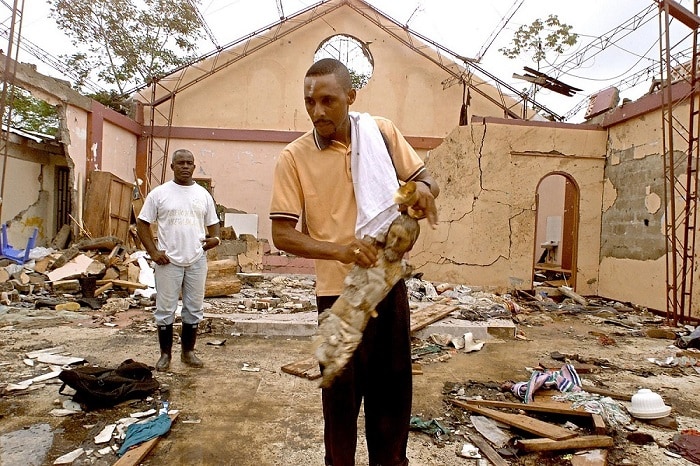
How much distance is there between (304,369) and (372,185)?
3061 mm

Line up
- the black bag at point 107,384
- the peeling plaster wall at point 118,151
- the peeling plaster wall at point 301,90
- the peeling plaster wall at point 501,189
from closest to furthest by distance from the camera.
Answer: the black bag at point 107,384
the peeling plaster wall at point 501,189
the peeling plaster wall at point 118,151
the peeling plaster wall at point 301,90

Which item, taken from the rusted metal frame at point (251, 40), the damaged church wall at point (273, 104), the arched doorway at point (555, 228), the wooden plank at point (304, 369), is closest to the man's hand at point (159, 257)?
the wooden plank at point (304, 369)

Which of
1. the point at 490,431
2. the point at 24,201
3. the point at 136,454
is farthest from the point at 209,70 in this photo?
the point at 490,431

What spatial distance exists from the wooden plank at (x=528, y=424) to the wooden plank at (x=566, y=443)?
0.07m

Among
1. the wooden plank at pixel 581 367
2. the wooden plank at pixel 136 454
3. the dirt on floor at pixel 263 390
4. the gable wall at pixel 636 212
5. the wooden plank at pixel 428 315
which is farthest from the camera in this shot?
the gable wall at pixel 636 212

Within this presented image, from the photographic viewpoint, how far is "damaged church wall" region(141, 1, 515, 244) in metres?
14.1

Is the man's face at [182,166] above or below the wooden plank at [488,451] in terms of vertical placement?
above

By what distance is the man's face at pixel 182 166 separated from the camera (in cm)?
452

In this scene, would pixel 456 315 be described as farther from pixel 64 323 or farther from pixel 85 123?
pixel 85 123

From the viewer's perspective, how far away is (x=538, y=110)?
1451cm

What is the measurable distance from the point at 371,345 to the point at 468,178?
895 centimetres

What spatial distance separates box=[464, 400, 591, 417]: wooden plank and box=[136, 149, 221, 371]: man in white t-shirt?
2.66m

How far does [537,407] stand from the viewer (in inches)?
145

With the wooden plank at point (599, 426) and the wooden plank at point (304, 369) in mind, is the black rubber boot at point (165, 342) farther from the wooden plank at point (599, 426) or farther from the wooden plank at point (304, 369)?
the wooden plank at point (599, 426)
